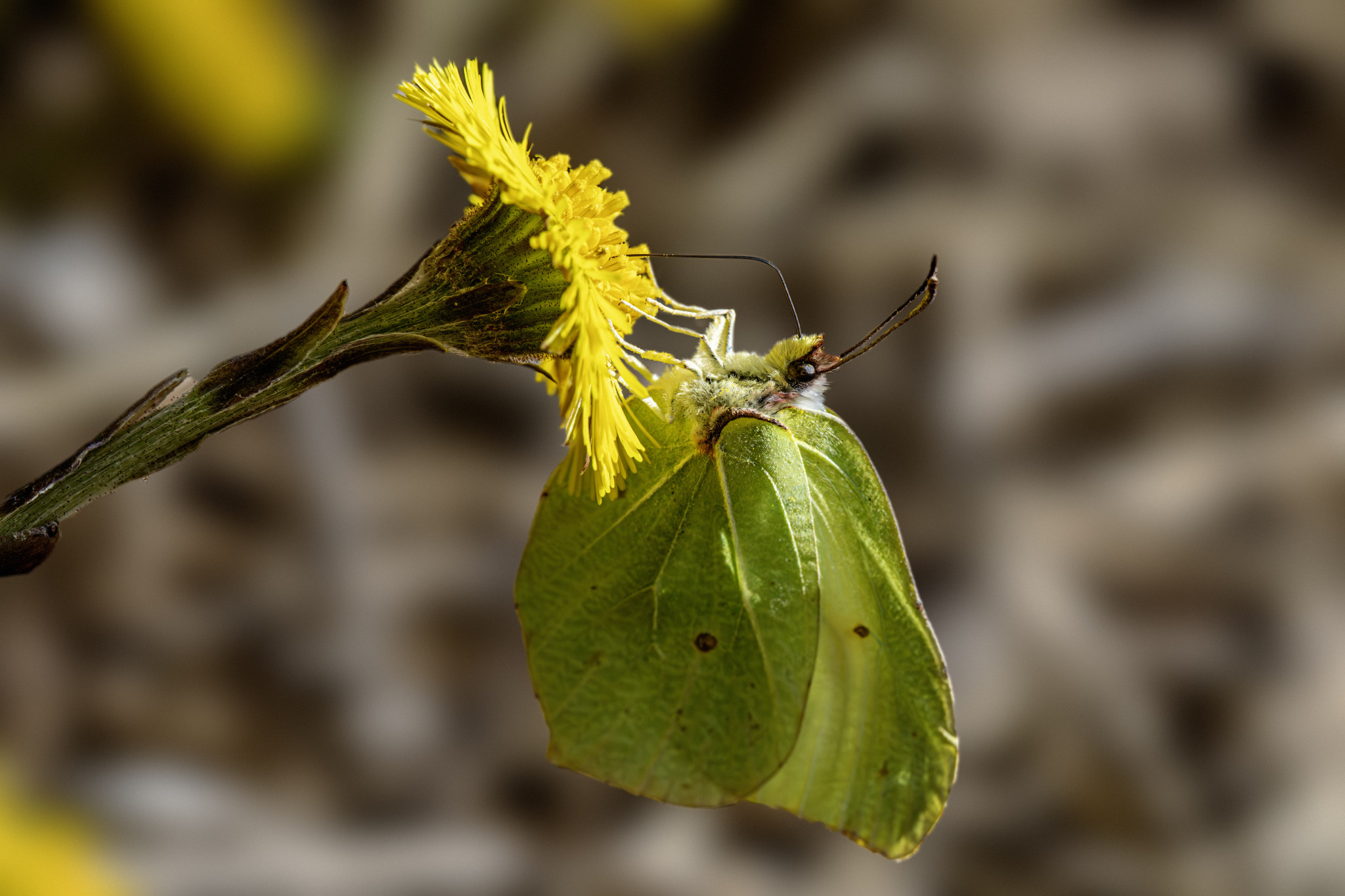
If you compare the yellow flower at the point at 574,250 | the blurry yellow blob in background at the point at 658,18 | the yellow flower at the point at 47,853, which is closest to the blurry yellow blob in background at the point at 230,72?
the blurry yellow blob in background at the point at 658,18

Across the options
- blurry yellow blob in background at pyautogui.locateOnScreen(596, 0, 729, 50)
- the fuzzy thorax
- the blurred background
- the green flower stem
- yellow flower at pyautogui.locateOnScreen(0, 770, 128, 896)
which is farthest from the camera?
blurry yellow blob in background at pyautogui.locateOnScreen(596, 0, 729, 50)

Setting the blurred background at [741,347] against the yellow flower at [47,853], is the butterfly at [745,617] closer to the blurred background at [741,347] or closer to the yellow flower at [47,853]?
the blurred background at [741,347]

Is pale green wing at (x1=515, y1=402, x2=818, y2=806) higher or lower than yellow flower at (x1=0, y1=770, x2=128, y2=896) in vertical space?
higher

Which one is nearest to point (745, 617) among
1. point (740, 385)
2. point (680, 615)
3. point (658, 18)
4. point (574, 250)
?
point (680, 615)

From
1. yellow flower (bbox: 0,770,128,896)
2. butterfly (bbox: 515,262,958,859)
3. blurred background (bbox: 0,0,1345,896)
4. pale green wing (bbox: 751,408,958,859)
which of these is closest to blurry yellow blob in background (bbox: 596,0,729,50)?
blurred background (bbox: 0,0,1345,896)

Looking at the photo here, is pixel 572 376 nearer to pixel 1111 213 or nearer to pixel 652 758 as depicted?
pixel 652 758

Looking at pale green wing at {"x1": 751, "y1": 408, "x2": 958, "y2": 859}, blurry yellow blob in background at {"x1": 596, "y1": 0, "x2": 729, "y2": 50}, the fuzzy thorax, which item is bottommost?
pale green wing at {"x1": 751, "y1": 408, "x2": 958, "y2": 859}

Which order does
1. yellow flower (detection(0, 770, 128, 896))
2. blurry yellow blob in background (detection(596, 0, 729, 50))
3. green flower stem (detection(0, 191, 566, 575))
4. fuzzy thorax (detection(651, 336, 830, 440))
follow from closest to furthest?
green flower stem (detection(0, 191, 566, 575)) → fuzzy thorax (detection(651, 336, 830, 440)) → yellow flower (detection(0, 770, 128, 896)) → blurry yellow blob in background (detection(596, 0, 729, 50))

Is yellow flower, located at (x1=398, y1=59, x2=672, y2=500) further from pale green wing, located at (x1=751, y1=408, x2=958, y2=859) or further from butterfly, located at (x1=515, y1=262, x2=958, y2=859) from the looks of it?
pale green wing, located at (x1=751, y1=408, x2=958, y2=859)
